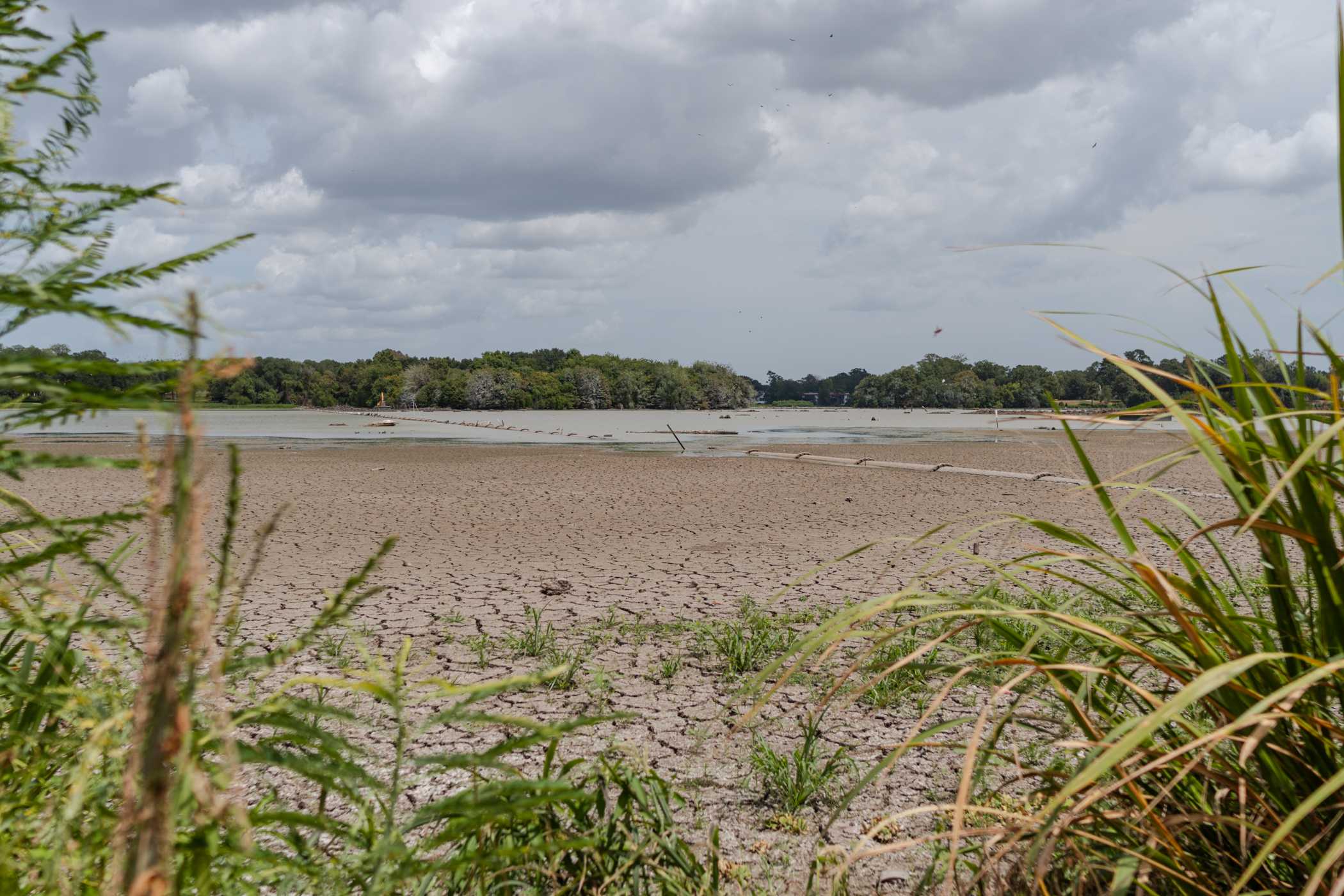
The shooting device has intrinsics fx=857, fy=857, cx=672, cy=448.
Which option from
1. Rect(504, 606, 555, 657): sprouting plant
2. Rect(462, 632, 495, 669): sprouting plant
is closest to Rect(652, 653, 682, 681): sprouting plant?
Rect(504, 606, 555, 657): sprouting plant

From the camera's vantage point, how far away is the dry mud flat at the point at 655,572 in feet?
10.6

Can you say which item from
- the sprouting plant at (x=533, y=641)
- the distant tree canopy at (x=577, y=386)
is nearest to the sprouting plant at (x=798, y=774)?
the sprouting plant at (x=533, y=641)

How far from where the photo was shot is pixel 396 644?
4.95 m

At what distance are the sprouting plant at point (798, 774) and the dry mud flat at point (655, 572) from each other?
0.23ft

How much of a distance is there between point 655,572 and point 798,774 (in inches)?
161

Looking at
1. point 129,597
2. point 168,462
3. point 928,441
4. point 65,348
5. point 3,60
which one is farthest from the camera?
point 928,441

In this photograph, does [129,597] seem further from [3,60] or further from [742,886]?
[742,886]

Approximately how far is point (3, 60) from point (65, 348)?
0.40 metres

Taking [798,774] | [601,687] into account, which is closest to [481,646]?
[601,687]

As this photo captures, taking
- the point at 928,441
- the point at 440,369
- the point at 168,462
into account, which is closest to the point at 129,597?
the point at 168,462

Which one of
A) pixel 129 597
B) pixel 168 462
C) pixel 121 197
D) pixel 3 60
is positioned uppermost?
pixel 3 60

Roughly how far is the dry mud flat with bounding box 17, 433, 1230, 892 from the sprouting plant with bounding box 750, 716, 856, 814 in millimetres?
70

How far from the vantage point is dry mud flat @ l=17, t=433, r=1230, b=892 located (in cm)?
323

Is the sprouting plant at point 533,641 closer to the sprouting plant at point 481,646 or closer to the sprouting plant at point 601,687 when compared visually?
the sprouting plant at point 481,646
